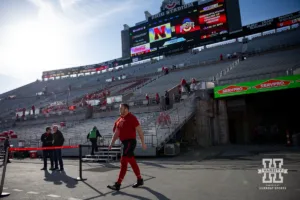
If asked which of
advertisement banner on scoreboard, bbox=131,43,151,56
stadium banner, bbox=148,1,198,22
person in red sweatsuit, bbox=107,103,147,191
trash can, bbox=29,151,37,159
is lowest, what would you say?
trash can, bbox=29,151,37,159

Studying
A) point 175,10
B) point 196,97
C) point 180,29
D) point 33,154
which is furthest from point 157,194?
point 175,10

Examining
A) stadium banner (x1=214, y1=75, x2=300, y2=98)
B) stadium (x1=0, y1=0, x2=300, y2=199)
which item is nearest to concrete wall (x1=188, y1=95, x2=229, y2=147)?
stadium (x1=0, y1=0, x2=300, y2=199)

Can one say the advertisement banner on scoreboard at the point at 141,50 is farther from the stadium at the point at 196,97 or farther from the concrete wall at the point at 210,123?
the concrete wall at the point at 210,123

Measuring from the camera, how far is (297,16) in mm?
36594

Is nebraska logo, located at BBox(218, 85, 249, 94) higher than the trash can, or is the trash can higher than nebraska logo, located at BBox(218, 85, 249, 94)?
nebraska logo, located at BBox(218, 85, 249, 94)

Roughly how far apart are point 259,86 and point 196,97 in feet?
12.8

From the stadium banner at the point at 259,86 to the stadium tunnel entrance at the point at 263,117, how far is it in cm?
191

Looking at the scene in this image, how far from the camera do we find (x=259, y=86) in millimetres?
14031

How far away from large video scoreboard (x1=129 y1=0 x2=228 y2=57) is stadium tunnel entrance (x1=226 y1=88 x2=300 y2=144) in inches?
731

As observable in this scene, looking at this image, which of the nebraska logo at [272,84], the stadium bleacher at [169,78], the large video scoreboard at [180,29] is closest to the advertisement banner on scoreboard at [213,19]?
the large video scoreboard at [180,29]

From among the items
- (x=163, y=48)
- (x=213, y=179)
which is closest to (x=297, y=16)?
(x=163, y=48)

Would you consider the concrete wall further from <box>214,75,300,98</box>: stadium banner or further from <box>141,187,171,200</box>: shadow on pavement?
<box>141,187,171,200</box>: shadow on pavement

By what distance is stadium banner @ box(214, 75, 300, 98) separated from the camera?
12983 millimetres

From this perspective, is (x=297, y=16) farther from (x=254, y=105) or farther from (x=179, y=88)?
(x=179, y=88)
